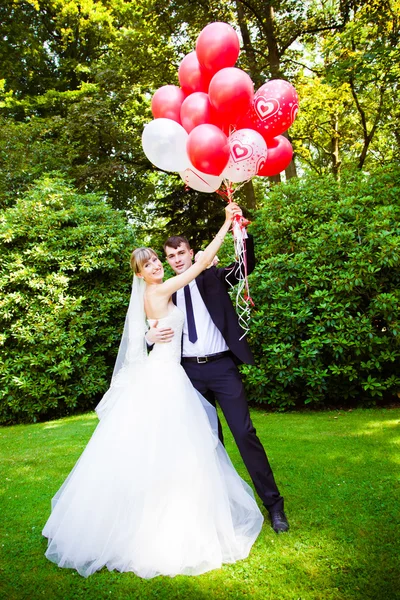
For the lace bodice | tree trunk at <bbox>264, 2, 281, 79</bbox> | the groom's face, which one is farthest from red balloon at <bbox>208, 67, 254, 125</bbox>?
tree trunk at <bbox>264, 2, 281, 79</bbox>

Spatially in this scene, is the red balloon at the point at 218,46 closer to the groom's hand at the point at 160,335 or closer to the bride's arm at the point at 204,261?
the bride's arm at the point at 204,261

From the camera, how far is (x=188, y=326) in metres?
3.52

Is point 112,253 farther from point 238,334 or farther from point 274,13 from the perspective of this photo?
point 274,13

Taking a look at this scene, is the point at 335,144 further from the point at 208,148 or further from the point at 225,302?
the point at 208,148

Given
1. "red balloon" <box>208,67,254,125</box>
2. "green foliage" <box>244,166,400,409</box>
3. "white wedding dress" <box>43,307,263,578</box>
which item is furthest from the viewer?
"green foliage" <box>244,166,400,409</box>

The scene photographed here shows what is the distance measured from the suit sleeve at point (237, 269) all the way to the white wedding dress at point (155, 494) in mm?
794

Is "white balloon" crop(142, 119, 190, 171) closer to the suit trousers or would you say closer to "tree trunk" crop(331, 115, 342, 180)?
the suit trousers

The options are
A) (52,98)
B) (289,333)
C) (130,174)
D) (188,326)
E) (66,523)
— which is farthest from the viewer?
(52,98)

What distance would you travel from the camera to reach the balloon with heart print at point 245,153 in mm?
3168

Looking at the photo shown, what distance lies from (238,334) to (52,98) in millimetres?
15529

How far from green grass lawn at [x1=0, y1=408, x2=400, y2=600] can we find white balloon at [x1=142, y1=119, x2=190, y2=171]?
279 cm

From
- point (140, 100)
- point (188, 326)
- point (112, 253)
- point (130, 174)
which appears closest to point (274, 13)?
point (140, 100)

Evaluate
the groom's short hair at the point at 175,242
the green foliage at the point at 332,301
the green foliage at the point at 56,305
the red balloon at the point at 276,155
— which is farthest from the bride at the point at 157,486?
the green foliage at the point at 56,305

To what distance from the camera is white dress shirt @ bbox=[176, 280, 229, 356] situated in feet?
11.4
